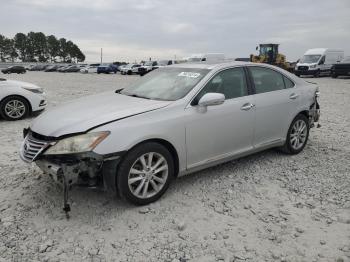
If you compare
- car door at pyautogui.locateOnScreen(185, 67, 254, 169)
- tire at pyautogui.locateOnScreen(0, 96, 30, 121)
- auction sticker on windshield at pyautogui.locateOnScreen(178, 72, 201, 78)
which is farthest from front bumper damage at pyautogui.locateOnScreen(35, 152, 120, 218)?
tire at pyautogui.locateOnScreen(0, 96, 30, 121)

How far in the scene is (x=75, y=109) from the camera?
405cm

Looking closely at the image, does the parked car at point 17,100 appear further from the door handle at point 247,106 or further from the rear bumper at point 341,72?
the rear bumper at point 341,72

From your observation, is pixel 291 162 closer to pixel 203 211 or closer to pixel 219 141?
pixel 219 141

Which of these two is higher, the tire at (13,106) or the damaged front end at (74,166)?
the tire at (13,106)

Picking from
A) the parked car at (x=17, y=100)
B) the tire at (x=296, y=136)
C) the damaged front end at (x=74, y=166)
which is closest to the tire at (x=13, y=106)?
the parked car at (x=17, y=100)

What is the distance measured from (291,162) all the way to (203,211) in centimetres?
210

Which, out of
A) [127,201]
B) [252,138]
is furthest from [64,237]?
[252,138]

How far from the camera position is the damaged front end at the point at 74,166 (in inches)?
130

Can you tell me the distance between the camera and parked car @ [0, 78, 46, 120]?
8.11 m

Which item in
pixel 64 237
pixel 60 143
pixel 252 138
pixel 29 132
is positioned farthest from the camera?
pixel 252 138

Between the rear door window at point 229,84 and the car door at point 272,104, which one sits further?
the car door at point 272,104

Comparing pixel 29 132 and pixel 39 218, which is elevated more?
pixel 29 132

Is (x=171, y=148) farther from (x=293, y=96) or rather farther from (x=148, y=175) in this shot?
(x=293, y=96)

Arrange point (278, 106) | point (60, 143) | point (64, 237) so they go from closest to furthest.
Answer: point (64, 237) → point (60, 143) → point (278, 106)
